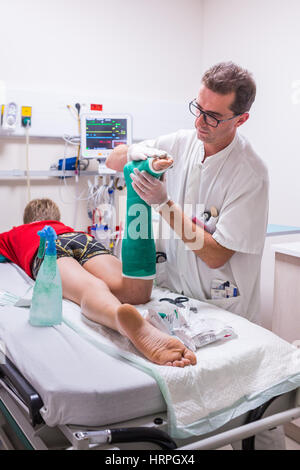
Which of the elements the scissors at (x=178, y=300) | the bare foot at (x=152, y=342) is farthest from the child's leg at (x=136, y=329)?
the scissors at (x=178, y=300)

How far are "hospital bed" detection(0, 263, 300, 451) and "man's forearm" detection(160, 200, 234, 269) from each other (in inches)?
14.7

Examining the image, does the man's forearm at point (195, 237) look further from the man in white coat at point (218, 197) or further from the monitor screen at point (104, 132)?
the monitor screen at point (104, 132)

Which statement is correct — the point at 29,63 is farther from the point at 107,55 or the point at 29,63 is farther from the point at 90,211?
the point at 90,211

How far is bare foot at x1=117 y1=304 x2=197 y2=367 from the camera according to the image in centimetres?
129

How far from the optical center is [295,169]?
318cm

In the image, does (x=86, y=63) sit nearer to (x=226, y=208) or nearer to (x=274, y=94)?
(x=274, y=94)

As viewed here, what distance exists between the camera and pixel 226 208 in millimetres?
1813

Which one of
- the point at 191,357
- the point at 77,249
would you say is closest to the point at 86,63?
the point at 77,249

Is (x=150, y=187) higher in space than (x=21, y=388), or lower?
higher

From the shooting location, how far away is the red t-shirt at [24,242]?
88.1 inches

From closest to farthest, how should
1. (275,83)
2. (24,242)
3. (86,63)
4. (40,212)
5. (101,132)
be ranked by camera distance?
(24,242) → (40,212) → (101,132) → (275,83) → (86,63)

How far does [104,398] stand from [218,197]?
1025 millimetres

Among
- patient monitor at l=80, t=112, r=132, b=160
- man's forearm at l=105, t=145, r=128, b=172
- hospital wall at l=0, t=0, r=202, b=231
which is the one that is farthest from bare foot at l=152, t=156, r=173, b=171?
hospital wall at l=0, t=0, r=202, b=231

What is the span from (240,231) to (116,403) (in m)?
0.88
